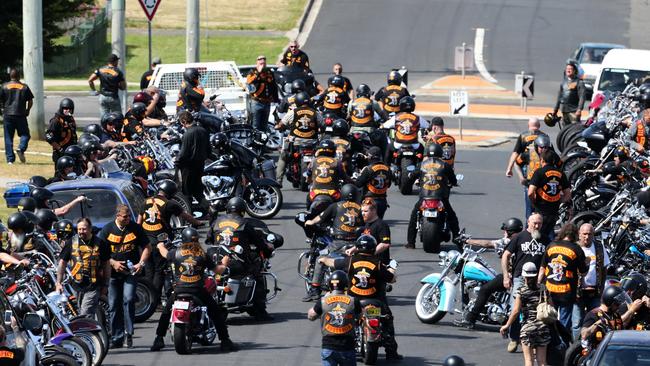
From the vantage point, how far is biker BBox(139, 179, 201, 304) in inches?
690

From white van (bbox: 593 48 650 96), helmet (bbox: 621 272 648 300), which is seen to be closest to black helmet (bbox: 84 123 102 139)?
helmet (bbox: 621 272 648 300)

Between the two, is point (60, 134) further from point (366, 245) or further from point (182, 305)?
point (366, 245)

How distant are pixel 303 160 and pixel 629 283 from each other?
11052mm

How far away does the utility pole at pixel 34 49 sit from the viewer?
96.3 ft

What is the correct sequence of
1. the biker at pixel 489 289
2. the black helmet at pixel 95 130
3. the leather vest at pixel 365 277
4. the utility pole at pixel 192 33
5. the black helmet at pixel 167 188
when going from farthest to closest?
the utility pole at pixel 192 33, the black helmet at pixel 95 130, the black helmet at pixel 167 188, the biker at pixel 489 289, the leather vest at pixel 365 277

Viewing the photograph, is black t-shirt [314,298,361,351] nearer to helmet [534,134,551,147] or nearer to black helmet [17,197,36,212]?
black helmet [17,197,36,212]

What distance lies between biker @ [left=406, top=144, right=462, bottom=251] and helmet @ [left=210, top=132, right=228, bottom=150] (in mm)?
3665

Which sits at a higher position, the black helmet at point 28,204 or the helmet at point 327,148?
the helmet at point 327,148

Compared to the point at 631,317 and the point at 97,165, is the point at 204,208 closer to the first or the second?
the point at 97,165

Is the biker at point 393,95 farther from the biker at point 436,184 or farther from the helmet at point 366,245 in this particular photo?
the helmet at point 366,245

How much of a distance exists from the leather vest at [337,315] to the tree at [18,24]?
21.8 metres

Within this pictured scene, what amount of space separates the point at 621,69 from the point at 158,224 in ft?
59.5

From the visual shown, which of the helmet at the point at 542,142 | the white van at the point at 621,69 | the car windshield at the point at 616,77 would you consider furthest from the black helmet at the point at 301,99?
the car windshield at the point at 616,77

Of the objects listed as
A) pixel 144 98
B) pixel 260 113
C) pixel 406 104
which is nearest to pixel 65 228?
pixel 144 98
